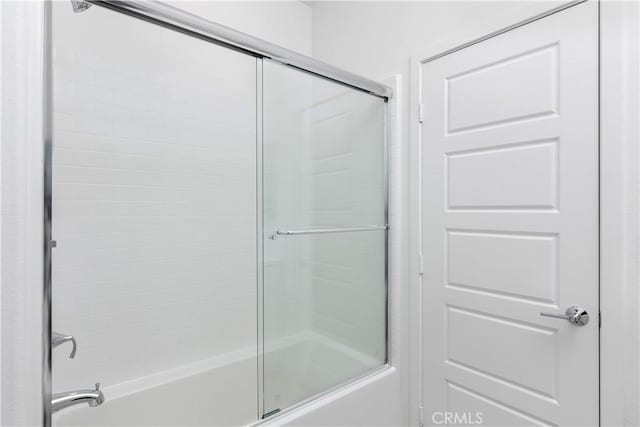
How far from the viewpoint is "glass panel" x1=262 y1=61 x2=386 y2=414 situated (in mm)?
1502

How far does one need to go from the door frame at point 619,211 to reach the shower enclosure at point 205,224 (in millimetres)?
964

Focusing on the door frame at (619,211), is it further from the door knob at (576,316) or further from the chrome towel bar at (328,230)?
the chrome towel bar at (328,230)

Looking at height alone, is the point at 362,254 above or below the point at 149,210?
below

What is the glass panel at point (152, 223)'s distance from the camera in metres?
1.62

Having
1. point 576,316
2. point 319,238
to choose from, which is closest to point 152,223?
point 319,238

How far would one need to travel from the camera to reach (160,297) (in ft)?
6.23

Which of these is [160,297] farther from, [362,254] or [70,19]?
[70,19]

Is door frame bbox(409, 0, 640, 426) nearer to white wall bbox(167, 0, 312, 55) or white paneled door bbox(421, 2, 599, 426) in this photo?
white paneled door bbox(421, 2, 599, 426)

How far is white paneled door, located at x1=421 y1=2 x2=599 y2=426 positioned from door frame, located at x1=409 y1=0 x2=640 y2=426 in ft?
0.11

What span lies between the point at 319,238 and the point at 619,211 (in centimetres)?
113

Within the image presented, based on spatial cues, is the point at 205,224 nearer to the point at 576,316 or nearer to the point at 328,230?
the point at 328,230

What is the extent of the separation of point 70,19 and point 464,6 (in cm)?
178

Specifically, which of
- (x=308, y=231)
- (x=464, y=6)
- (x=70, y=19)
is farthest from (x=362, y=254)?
(x=70, y=19)

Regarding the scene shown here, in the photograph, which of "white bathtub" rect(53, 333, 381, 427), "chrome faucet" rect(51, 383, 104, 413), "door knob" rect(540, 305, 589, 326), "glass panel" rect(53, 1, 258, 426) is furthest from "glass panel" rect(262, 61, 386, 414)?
"door knob" rect(540, 305, 589, 326)
